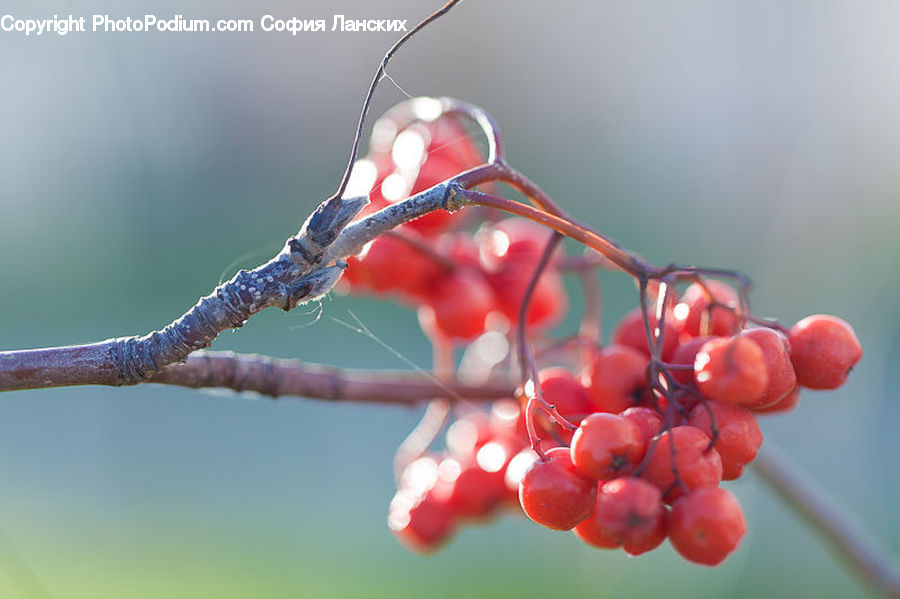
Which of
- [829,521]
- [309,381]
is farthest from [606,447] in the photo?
[829,521]

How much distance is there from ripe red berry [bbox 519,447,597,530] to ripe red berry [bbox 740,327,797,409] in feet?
0.31

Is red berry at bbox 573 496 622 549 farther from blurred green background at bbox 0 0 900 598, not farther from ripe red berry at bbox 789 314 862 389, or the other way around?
blurred green background at bbox 0 0 900 598

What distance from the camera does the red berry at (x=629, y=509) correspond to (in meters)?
0.40

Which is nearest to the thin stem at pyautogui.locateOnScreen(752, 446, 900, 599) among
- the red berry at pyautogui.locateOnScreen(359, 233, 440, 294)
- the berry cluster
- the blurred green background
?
the blurred green background

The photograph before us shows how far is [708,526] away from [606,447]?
0.19 feet

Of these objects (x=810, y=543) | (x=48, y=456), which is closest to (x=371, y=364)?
(x=48, y=456)

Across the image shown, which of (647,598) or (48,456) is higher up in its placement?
(647,598)

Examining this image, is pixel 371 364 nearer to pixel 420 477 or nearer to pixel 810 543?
pixel 810 543

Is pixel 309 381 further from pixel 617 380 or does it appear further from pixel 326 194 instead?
pixel 326 194

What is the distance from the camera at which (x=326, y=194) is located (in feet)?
12.4

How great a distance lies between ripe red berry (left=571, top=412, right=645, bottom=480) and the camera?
40cm

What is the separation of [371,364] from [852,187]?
2.26 metres

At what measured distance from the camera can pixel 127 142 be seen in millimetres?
4504

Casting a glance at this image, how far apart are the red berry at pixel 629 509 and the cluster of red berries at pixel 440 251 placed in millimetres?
298
